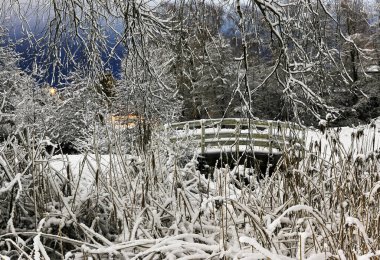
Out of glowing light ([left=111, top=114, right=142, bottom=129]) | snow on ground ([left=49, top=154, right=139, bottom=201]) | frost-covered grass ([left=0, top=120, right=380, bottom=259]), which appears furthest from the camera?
glowing light ([left=111, top=114, right=142, bottom=129])

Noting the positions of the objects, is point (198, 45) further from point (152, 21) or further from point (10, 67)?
point (10, 67)

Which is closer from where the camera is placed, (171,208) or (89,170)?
(171,208)

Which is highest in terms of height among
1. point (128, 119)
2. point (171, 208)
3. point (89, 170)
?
point (128, 119)

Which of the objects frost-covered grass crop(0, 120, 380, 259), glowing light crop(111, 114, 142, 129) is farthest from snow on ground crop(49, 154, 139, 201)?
glowing light crop(111, 114, 142, 129)

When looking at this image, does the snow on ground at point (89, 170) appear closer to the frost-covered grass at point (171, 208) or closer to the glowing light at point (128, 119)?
the frost-covered grass at point (171, 208)

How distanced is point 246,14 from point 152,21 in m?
0.91

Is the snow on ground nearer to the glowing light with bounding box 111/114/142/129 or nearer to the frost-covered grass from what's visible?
the frost-covered grass

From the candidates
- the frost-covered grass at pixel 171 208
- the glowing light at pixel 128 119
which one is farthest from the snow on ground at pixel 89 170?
the glowing light at pixel 128 119

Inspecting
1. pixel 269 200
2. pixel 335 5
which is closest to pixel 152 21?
pixel 335 5

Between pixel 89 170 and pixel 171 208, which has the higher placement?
pixel 89 170

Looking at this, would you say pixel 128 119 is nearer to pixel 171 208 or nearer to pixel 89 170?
pixel 89 170

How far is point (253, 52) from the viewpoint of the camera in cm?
286

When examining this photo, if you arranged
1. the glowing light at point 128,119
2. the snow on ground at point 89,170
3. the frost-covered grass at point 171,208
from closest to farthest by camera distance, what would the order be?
the frost-covered grass at point 171,208 < the snow on ground at point 89,170 < the glowing light at point 128,119

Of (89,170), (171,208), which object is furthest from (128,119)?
(171,208)
